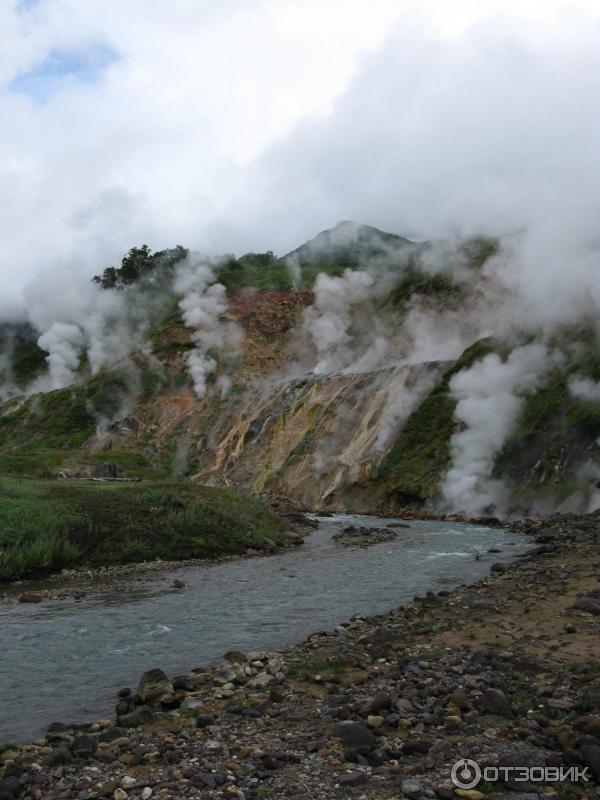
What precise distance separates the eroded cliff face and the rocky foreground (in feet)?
144

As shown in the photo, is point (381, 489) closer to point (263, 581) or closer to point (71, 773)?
point (263, 581)

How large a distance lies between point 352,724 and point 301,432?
59936 millimetres

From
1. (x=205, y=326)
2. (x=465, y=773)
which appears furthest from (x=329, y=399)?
(x=465, y=773)

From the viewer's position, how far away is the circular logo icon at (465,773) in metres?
7.59

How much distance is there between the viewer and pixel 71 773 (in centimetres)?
870

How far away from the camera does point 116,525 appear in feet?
98.3

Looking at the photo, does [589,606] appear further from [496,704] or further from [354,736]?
[354,736]

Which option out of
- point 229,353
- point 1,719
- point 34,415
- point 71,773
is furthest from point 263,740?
point 34,415

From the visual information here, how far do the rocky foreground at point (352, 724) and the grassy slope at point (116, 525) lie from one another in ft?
47.7

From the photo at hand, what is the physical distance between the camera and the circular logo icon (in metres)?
7.59

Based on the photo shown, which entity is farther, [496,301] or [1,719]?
[496,301]

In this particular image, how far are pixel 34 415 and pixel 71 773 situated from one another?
98525 millimetres

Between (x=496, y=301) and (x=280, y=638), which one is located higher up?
(x=496, y=301)

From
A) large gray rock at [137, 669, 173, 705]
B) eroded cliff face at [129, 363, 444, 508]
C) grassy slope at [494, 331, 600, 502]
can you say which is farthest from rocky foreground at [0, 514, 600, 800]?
eroded cliff face at [129, 363, 444, 508]
